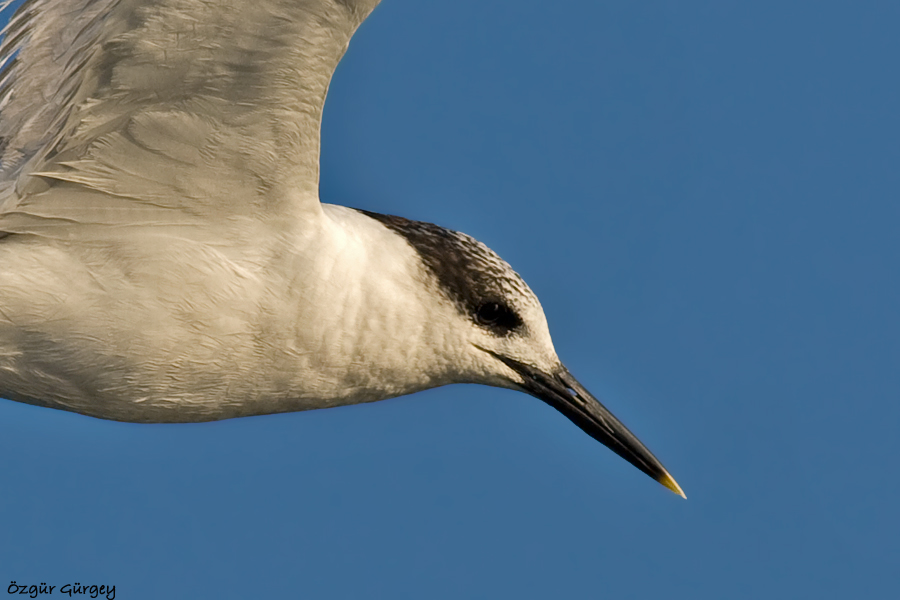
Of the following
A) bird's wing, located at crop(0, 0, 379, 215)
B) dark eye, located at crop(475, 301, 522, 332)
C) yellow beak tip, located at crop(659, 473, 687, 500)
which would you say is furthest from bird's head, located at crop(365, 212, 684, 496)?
bird's wing, located at crop(0, 0, 379, 215)

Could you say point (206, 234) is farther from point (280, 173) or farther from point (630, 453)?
point (630, 453)

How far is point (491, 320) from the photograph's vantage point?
532 centimetres

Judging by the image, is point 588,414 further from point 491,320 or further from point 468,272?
point 468,272

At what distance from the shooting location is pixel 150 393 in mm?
4996

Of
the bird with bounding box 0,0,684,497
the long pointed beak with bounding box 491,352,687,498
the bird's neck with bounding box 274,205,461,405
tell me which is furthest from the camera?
the long pointed beak with bounding box 491,352,687,498

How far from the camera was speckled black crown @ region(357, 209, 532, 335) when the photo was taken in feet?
17.1

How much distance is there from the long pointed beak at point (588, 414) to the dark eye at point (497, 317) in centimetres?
15

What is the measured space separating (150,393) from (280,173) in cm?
112

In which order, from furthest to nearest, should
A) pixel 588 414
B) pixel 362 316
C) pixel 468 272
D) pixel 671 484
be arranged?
pixel 671 484 → pixel 588 414 → pixel 468 272 → pixel 362 316

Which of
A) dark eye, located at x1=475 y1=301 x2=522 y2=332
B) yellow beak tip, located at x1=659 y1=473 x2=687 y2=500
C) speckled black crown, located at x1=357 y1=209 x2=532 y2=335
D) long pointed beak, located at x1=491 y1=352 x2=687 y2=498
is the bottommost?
yellow beak tip, located at x1=659 y1=473 x2=687 y2=500

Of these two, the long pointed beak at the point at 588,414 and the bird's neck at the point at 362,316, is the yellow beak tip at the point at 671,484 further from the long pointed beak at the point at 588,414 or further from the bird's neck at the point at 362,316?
the bird's neck at the point at 362,316

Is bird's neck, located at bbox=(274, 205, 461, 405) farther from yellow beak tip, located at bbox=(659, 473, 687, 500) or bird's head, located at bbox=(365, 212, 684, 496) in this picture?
yellow beak tip, located at bbox=(659, 473, 687, 500)

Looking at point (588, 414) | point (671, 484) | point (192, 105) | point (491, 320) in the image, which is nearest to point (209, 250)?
point (192, 105)

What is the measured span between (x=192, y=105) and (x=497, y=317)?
1.67 m
